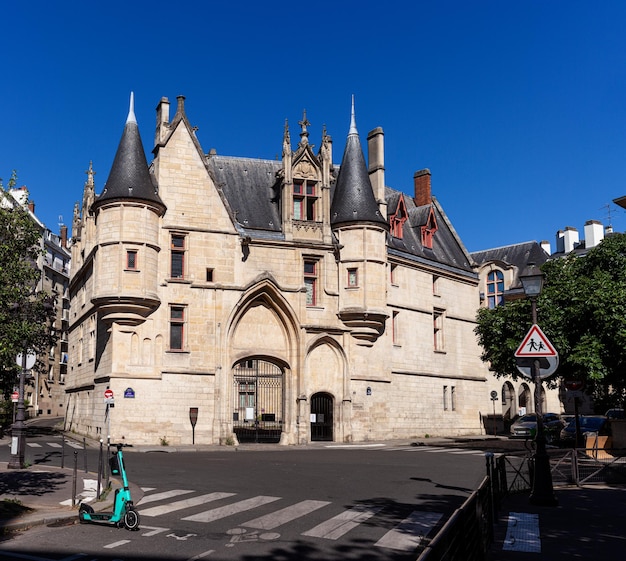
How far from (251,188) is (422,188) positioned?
14.1m

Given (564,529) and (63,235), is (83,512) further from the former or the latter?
(63,235)

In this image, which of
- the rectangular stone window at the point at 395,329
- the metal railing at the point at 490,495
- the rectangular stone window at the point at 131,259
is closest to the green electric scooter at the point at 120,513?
the metal railing at the point at 490,495

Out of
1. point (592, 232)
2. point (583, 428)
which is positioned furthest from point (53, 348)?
point (583, 428)

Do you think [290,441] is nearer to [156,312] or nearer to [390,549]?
[156,312]

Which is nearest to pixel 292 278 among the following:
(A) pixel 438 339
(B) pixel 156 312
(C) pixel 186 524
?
(B) pixel 156 312

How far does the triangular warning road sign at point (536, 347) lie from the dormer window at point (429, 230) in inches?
1062

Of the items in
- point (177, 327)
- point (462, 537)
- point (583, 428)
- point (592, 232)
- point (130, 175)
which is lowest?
point (462, 537)

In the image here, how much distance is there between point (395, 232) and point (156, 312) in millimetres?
14120

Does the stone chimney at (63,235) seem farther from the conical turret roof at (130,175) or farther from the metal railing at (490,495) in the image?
the metal railing at (490,495)

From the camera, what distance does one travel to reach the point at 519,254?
191ft

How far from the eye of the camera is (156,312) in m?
29.5

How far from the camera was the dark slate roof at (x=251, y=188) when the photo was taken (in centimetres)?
3266

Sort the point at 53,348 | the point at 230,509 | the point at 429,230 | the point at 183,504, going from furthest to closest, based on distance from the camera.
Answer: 1. the point at 53,348
2. the point at 429,230
3. the point at 183,504
4. the point at 230,509

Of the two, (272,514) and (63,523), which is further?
(272,514)
